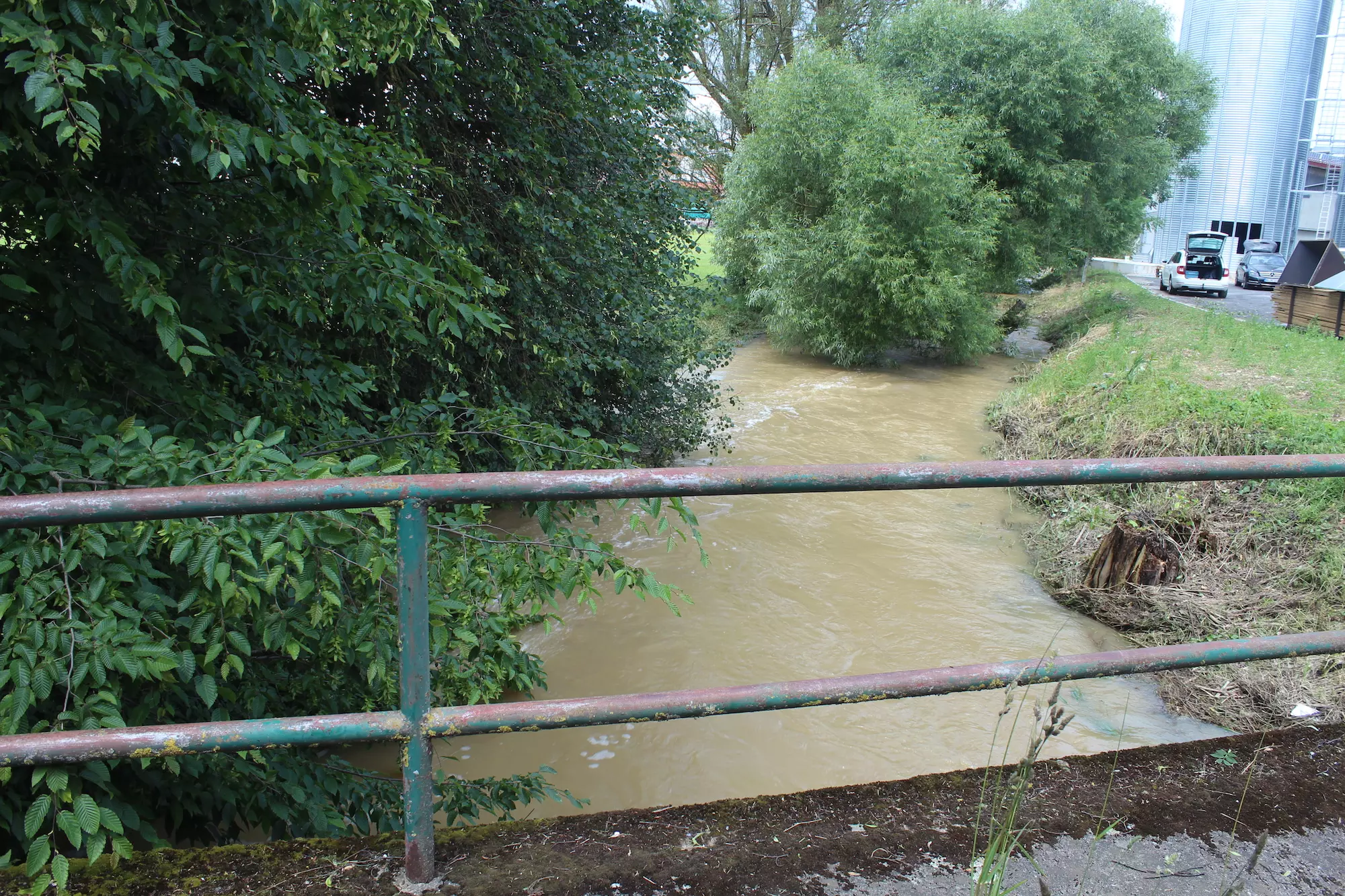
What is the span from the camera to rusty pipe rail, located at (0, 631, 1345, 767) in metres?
1.59

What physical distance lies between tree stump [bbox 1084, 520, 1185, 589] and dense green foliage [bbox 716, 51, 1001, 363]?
982 cm

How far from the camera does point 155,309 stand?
2816 millimetres

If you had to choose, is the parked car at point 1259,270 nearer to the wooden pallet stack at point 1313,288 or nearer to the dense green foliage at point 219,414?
the wooden pallet stack at point 1313,288

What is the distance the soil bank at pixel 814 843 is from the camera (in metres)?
1.75

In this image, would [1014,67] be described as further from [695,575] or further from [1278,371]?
[695,575]

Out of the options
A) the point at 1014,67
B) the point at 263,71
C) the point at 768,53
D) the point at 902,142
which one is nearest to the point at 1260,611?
the point at 263,71

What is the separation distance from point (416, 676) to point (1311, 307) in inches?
759

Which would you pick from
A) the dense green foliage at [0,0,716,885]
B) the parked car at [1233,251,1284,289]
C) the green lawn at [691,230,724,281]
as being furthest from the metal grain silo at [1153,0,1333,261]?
the dense green foliage at [0,0,716,885]

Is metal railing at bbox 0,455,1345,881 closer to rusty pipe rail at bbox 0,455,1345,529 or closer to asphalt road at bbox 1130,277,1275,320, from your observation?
rusty pipe rail at bbox 0,455,1345,529

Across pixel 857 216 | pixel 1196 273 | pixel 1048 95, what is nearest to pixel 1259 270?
pixel 1196 273

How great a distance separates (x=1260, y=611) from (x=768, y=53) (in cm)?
2346

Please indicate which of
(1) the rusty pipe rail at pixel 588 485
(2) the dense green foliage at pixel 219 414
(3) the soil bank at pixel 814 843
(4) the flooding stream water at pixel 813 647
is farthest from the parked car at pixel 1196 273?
(1) the rusty pipe rail at pixel 588 485

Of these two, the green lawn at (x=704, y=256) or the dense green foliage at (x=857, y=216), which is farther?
the dense green foliage at (x=857, y=216)

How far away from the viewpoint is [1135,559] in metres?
7.84
